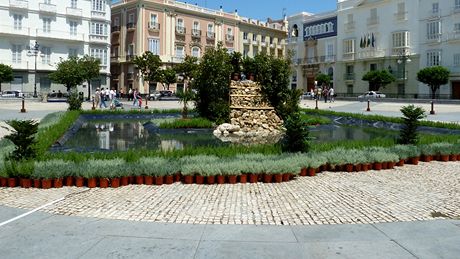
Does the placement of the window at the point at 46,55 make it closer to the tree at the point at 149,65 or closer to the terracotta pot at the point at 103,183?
the tree at the point at 149,65

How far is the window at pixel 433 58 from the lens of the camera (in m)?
54.5

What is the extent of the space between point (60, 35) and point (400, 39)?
44514 millimetres

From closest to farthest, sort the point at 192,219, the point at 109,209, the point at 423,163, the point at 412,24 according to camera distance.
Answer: the point at 192,219
the point at 109,209
the point at 423,163
the point at 412,24

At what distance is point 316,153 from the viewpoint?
10.8 meters

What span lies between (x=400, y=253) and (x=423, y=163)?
7520 mm

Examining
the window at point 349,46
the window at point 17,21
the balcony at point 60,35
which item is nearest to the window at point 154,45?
the balcony at point 60,35

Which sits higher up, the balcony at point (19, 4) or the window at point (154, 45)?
the balcony at point (19, 4)

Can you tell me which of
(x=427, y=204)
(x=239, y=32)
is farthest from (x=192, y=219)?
(x=239, y=32)

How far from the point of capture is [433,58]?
181 ft

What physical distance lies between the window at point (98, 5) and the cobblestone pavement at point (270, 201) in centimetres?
5732

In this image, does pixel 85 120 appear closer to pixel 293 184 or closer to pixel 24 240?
pixel 293 184

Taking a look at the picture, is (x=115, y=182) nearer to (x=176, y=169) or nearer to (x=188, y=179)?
(x=176, y=169)

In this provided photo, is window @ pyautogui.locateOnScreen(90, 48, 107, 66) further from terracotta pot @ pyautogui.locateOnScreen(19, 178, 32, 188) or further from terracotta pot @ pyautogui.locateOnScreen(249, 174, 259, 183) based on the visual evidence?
terracotta pot @ pyautogui.locateOnScreen(249, 174, 259, 183)

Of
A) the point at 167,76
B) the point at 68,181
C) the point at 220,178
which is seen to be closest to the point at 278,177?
the point at 220,178
